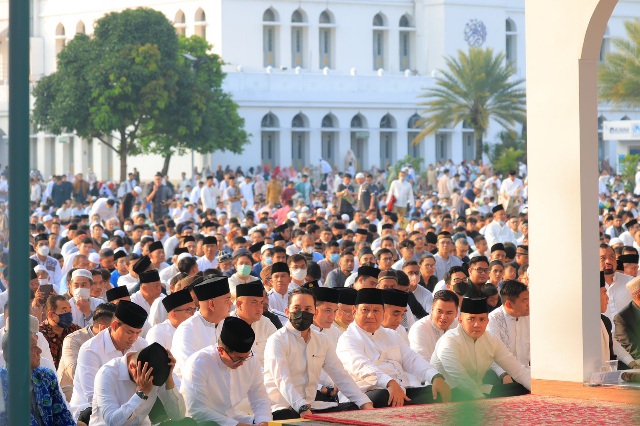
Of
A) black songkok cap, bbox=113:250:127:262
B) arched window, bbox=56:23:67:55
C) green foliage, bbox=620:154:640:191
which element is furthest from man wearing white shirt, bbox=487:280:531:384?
arched window, bbox=56:23:67:55

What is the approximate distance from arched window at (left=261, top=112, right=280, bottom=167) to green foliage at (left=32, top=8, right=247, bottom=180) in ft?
33.9

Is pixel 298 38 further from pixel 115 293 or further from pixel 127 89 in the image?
pixel 115 293

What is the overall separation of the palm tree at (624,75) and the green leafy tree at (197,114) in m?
12.9

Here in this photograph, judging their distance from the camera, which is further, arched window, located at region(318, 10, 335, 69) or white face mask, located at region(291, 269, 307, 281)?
arched window, located at region(318, 10, 335, 69)

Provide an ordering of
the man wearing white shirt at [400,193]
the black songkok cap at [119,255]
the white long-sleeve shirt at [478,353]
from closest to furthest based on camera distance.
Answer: the white long-sleeve shirt at [478,353], the black songkok cap at [119,255], the man wearing white shirt at [400,193]

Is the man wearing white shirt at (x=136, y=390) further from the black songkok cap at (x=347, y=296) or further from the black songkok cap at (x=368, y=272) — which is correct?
the black songkok cap at (x=368, y=272)

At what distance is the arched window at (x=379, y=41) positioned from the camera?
6044cm

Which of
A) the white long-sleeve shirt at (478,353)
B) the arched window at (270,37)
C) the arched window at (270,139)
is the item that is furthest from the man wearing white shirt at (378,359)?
the arched window at (270,37)

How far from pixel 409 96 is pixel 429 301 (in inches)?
1782

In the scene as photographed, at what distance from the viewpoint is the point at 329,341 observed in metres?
8.58

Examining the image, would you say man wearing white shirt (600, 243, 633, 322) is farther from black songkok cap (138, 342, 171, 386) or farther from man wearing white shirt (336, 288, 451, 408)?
black songkok cap (138, 342, 171, 386)

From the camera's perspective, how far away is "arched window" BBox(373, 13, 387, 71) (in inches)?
2379

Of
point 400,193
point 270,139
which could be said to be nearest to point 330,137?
point 270,139

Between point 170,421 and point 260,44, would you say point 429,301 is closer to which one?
point 170,421
